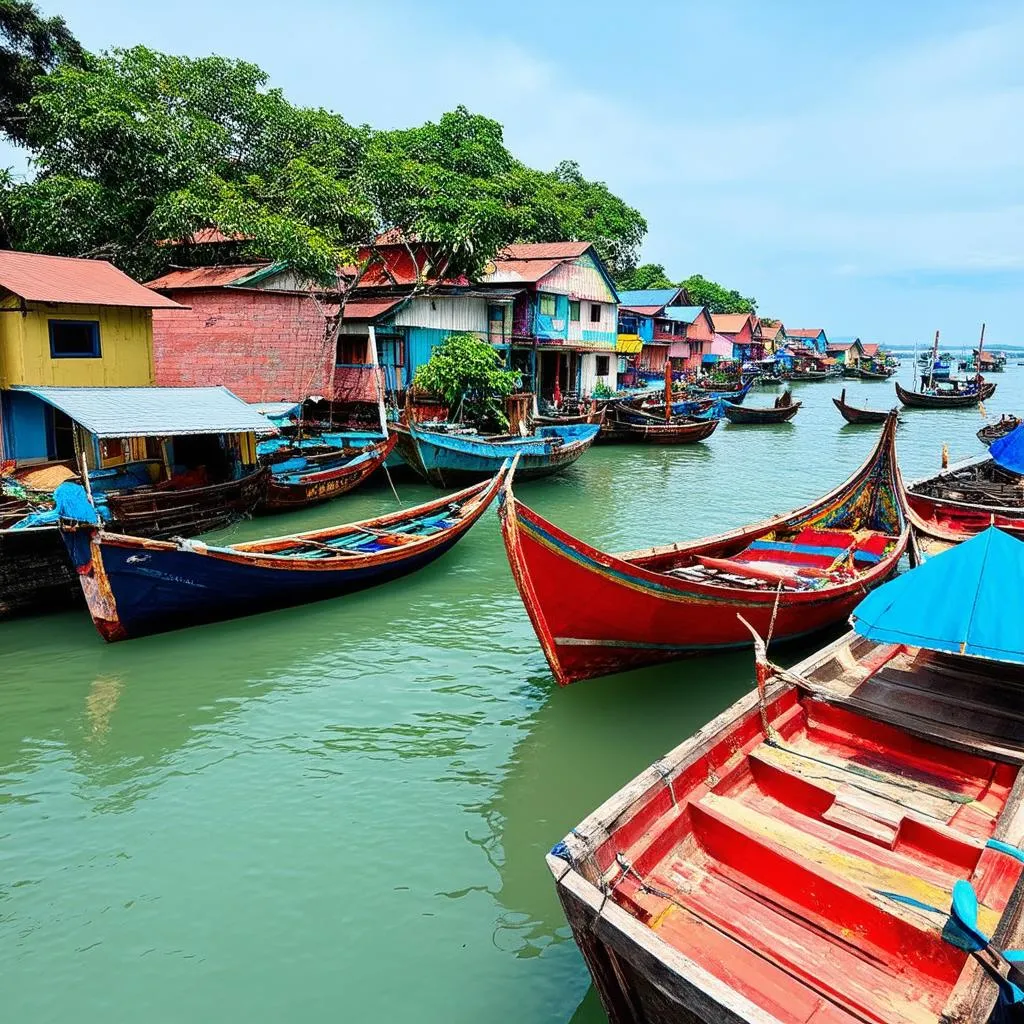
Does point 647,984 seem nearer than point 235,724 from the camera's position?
Yes

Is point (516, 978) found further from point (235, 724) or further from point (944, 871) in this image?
point (235, 724)

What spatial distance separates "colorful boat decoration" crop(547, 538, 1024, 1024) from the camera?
329 centimetres

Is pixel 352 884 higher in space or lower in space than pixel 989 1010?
lower

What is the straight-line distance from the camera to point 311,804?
6.24 meters

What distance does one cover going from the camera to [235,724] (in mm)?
7609

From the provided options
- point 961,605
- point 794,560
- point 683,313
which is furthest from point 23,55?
point 683,313

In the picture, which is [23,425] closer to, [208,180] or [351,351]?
[208,180]

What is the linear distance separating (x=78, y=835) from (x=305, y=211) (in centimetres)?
1849

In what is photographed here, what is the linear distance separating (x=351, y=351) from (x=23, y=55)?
1278 cm

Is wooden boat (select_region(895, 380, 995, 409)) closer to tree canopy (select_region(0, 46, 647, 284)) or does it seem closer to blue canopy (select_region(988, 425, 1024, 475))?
tree canopy (select_region(0, 46, 647, 284))

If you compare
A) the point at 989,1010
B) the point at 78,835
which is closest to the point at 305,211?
the point at 78,835

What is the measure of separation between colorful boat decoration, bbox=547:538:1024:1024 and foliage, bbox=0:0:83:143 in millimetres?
26435

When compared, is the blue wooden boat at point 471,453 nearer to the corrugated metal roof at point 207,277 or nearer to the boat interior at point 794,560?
the corrugated metal roof at point 207,277

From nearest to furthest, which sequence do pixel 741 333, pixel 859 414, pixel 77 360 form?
1. pixel 77 360
2. pixel 859 414
3. pixel 741 333
